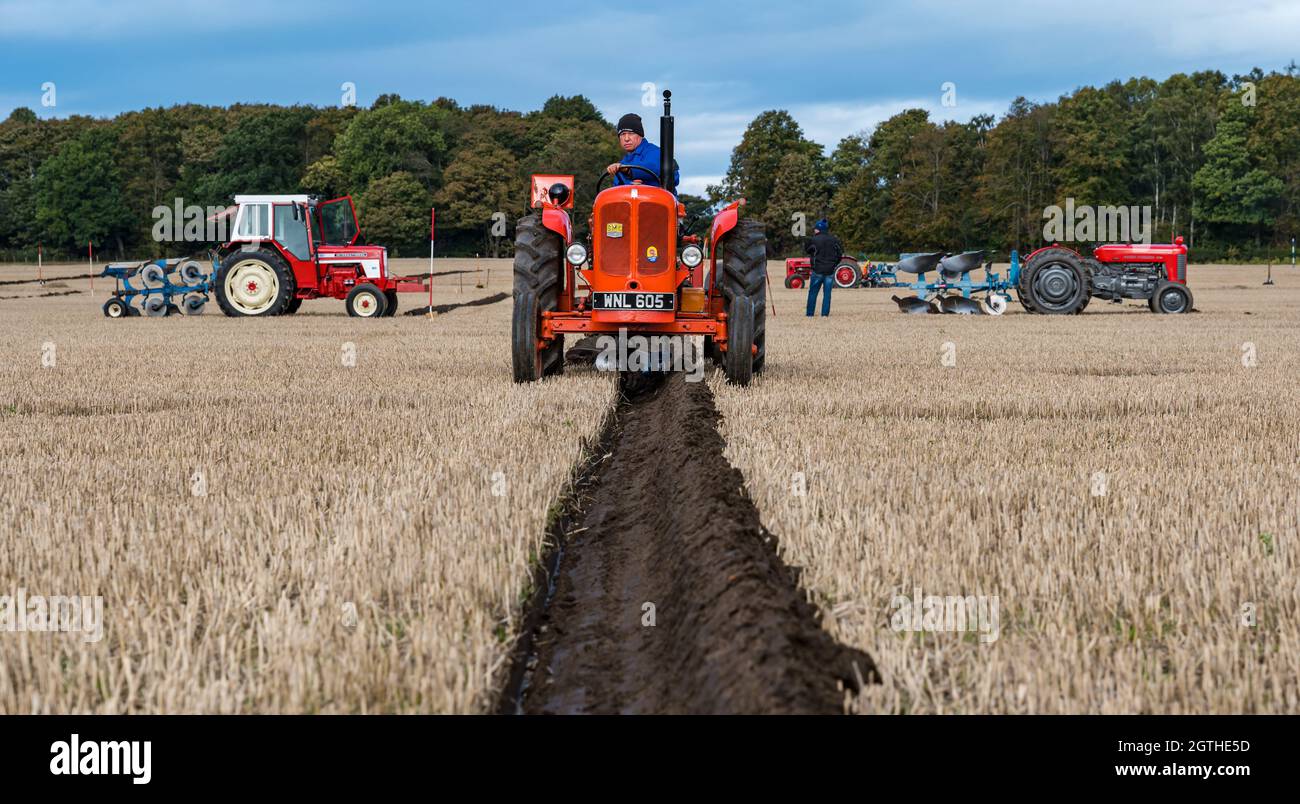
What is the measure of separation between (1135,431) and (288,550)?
17.3ft

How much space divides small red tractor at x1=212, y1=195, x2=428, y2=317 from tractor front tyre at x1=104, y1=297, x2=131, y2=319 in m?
2.34

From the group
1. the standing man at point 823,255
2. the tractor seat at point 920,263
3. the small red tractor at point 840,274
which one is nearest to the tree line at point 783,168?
the small red tractor at point 840,274

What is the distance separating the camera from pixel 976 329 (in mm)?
18984

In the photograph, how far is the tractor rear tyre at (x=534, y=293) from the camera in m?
10.1

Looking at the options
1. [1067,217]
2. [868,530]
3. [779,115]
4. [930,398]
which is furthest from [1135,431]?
[779,115]

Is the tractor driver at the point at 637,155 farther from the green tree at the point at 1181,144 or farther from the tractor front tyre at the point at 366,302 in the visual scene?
the green tree at the point at 1181,144

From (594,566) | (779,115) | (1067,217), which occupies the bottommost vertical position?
(594,566)

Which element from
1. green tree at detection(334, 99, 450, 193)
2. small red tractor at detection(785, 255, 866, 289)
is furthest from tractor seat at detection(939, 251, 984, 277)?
green tree at detection(334, 99, 450, 193)

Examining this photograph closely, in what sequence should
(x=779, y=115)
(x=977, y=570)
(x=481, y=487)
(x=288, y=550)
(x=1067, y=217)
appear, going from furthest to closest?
(x=779, y=115)
(x=1067, y=217)
(x=481, y=487)
(x=288, y=550)
(x=977, y=570)

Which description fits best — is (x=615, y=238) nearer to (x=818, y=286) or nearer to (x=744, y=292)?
(x=744, y=292)

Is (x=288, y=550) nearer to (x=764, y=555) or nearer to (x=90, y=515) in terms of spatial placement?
(x=90, y=515)

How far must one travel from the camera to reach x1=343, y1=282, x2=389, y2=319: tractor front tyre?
72.3ft

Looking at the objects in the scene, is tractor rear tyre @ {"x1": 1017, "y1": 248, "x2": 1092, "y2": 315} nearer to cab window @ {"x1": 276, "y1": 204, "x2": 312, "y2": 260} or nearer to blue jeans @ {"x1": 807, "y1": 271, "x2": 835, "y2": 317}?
blue jeans @ {"x1": 807, "y1": 271, "x2": 835, "y2": 317}
